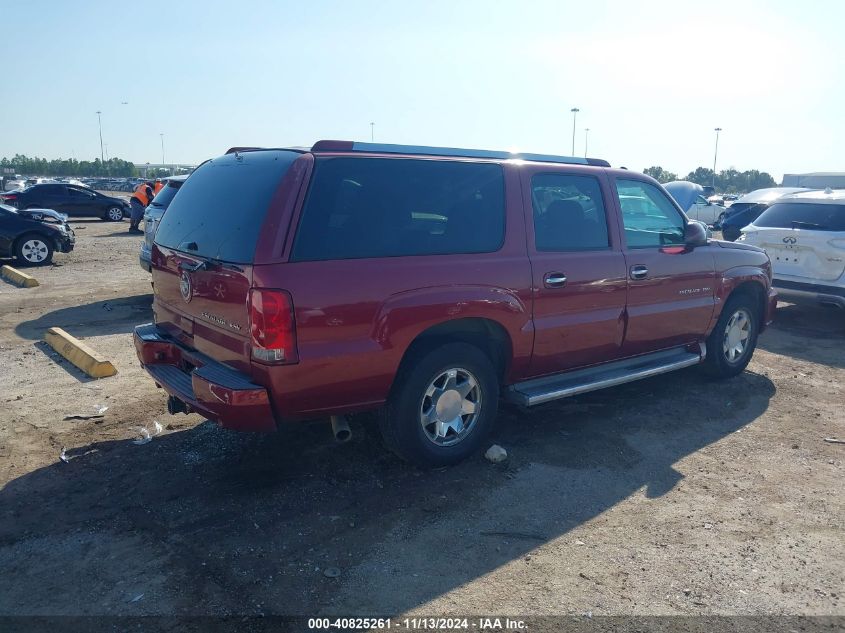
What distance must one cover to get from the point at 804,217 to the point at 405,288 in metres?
7.61

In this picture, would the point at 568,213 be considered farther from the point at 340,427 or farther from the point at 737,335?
the point at 737,335

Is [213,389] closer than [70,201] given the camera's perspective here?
Yes

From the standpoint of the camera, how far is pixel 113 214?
1063 inches

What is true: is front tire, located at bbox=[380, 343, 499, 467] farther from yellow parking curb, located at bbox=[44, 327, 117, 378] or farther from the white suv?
the white suv

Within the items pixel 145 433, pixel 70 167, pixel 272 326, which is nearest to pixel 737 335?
pixel 272 326

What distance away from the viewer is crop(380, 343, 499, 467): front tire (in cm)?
429

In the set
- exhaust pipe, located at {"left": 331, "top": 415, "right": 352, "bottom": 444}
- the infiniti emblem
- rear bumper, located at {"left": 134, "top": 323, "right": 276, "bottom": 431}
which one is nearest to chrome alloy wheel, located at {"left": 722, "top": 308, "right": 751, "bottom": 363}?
exhaust pipe, located at {"left": 331, "top": 415, "right": 352, "bottom": 444}

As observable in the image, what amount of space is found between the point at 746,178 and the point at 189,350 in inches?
3156

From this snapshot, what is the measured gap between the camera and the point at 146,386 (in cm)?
625

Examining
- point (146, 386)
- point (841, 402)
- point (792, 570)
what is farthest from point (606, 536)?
point (146, 386)

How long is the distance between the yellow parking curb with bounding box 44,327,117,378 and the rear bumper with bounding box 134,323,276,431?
214 cm

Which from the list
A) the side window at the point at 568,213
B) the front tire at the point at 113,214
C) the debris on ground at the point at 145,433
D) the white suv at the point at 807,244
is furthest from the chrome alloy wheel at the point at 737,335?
the front tire at the point at 113,214

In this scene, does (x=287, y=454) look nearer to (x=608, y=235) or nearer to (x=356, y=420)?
(x=356, y=420)

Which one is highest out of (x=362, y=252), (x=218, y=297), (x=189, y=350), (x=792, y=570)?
(x=362, y=252)
